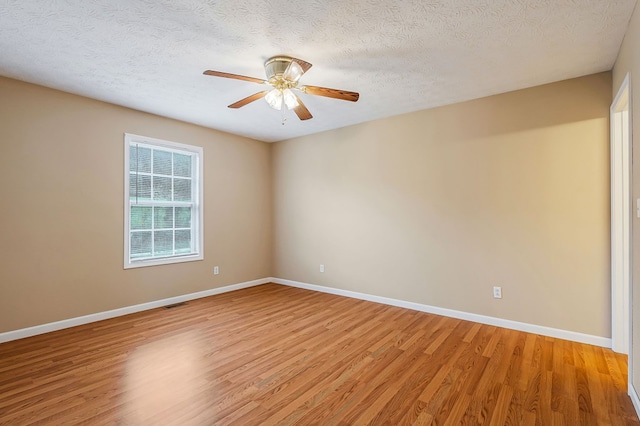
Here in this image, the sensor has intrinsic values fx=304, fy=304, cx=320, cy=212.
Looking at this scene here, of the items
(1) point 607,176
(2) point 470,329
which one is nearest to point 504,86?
(1) point 607,176

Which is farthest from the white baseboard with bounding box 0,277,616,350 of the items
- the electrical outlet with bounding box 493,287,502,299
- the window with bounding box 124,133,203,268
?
the window with bounding box 124,133,203,268

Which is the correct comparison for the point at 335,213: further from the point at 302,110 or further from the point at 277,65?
the point at 277,65

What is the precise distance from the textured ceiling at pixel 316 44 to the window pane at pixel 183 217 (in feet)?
5.23

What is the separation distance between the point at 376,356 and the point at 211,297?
9.36ft

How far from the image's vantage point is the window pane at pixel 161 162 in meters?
4.15

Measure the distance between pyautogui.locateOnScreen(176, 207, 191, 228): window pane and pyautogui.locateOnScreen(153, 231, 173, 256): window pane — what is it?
19cm

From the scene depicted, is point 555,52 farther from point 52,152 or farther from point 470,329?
point 52,152

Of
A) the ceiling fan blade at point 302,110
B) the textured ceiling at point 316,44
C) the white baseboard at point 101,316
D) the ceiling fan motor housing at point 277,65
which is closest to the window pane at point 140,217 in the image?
the white baseboard at point 101,316

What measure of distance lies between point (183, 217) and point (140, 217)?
0.60 m

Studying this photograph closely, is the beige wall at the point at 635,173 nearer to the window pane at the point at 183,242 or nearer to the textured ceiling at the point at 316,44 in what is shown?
the textured ceiling at the point at 316,44

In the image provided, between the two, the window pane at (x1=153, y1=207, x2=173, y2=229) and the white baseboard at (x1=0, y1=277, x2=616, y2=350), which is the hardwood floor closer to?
the white baseboard at (x1=0, y1=277, x2=616, y2=350)

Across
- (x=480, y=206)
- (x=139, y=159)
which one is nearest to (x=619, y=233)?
(x=480, y=206)

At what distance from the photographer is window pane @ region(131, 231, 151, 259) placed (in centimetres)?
392

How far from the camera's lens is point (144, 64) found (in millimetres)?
2680
